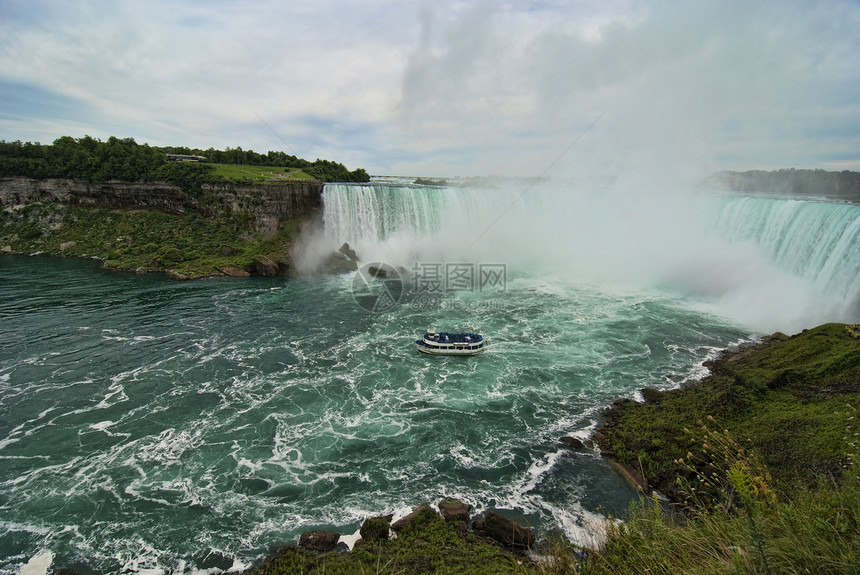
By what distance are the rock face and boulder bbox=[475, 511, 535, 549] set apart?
39.8 meters

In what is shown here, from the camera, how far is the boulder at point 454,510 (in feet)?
38.7

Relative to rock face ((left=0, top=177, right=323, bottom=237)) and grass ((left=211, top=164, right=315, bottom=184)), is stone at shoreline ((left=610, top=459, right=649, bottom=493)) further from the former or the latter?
grass ((left=211, top=164, right=315, bottom=184))

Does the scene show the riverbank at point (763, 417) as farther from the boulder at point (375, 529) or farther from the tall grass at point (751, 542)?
the boulder at point (375, 529)

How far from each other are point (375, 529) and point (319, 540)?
58.8 inches

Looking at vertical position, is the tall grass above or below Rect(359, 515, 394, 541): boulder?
above

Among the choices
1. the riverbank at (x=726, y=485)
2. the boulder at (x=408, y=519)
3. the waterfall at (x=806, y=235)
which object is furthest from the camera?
the waterfall at (x=806, y=235)

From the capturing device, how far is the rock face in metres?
45.7

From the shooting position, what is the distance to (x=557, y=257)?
46906 millimetres

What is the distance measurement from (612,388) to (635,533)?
13.9 metres

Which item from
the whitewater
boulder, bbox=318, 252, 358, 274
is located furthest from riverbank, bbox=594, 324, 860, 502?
boulder, bbox=318, 252, 358, 274

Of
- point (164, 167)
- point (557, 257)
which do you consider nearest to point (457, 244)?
point (557, 257)

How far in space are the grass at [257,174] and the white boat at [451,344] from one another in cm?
3488

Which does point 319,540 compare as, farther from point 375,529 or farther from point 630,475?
point 630,475

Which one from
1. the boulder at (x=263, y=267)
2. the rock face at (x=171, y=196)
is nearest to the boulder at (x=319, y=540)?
the boulder at (x=263, y=267)
